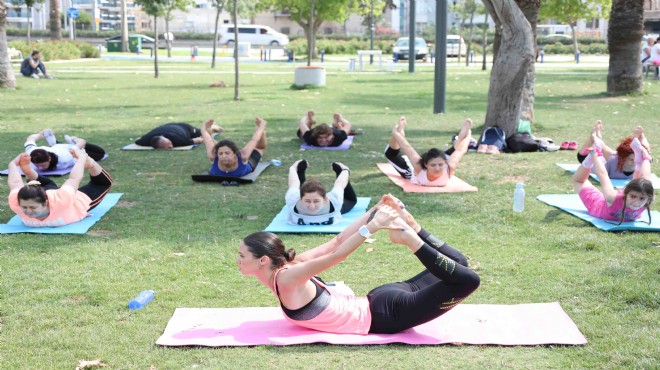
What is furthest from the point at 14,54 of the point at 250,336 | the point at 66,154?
the point at 250,336

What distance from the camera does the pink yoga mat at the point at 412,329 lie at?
471 cm

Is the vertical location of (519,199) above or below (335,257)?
below

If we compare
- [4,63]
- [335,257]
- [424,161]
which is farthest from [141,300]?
[4,63]

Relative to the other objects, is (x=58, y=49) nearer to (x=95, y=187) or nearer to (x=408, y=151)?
(x=95, y=187)

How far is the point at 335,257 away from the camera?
449 centimetres

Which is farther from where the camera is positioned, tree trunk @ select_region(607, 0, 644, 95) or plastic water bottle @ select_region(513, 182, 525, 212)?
tree trunk @ select_region(607, 0, 644, 95)

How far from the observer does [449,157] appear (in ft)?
31.9

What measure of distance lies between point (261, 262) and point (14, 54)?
115 feet

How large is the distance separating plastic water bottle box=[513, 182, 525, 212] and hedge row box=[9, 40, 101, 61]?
107 feet

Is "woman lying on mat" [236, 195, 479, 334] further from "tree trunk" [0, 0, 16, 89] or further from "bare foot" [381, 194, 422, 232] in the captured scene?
"tree trunk" [0, 0, 16, 89]

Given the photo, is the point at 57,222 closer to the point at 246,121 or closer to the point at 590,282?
the point at 590,282

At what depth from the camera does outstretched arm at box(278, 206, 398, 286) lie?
439cm

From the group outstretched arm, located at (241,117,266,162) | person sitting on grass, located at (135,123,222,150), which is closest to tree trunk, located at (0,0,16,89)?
person sitting on grass, located at (135,123,222,150)

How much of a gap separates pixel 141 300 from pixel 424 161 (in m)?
4.77
